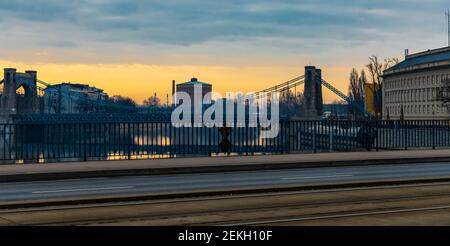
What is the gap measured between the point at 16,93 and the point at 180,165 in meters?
99.3

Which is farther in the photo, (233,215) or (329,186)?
(329,186)

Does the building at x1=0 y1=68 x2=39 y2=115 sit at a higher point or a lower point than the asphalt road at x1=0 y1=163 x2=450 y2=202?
higher

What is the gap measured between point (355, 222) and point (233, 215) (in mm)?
2239

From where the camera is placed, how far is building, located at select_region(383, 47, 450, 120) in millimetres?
135375

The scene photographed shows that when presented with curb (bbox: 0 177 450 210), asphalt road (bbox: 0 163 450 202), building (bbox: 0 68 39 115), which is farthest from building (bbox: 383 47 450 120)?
curb (bbox: 0 177 450 210)

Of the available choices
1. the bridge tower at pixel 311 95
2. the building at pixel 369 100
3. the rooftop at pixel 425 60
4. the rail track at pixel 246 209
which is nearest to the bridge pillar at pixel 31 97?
the bridge tower at pixel 311 95

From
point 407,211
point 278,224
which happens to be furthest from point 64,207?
point 407,211

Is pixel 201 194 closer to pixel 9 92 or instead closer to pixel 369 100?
pixel 9 92

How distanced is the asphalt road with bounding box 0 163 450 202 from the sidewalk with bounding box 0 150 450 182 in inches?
32.0

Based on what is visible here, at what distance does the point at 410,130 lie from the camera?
117 ft

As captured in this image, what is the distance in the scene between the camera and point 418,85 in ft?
481

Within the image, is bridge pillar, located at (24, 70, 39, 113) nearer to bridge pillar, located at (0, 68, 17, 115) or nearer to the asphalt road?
bridge pillar, located at (0, 68, 17, 115)

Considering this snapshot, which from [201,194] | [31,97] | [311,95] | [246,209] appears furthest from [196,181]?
[31,97]
